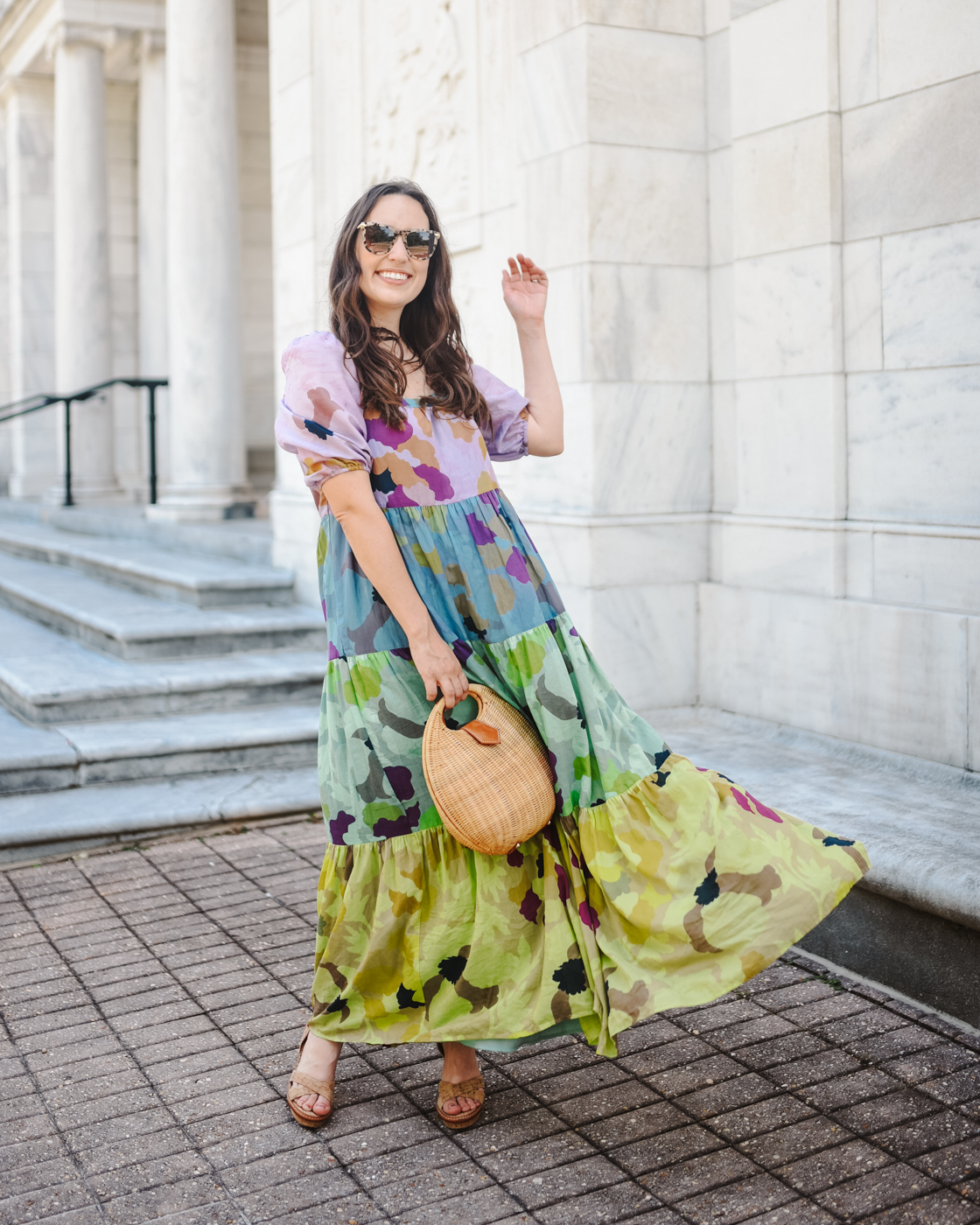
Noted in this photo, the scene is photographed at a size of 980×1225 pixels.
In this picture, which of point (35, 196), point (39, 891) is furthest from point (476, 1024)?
point (35, 196)

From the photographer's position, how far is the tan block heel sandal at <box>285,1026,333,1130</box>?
2836 mm

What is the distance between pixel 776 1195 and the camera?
99.1 inches

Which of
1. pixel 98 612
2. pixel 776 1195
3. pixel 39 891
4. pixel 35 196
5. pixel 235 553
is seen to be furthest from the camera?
pixel 35 196

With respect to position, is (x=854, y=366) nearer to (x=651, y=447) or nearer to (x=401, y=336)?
(x=651, y=447)

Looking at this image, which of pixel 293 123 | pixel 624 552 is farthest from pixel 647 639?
pixel 293 123

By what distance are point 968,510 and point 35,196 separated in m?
14.2

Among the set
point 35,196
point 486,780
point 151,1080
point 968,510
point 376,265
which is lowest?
point 151,1080

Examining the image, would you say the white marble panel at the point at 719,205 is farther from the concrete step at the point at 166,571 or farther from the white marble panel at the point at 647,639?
the concrete step at the point at 166,571

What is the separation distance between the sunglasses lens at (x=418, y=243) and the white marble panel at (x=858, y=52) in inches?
105

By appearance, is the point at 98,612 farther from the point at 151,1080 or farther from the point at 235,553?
the point at 151,1080

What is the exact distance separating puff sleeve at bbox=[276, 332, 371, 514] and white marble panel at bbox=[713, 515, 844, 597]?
8.91 feet

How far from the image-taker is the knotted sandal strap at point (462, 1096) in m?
2.83

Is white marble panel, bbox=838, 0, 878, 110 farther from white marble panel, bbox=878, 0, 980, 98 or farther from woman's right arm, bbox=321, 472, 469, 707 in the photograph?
woman's right arm, bbox=321, 472, 469, 707

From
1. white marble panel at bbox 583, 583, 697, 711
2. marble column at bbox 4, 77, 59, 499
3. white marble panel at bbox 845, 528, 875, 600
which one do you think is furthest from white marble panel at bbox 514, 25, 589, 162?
marble column at bbox 4, 77, 59, 499
